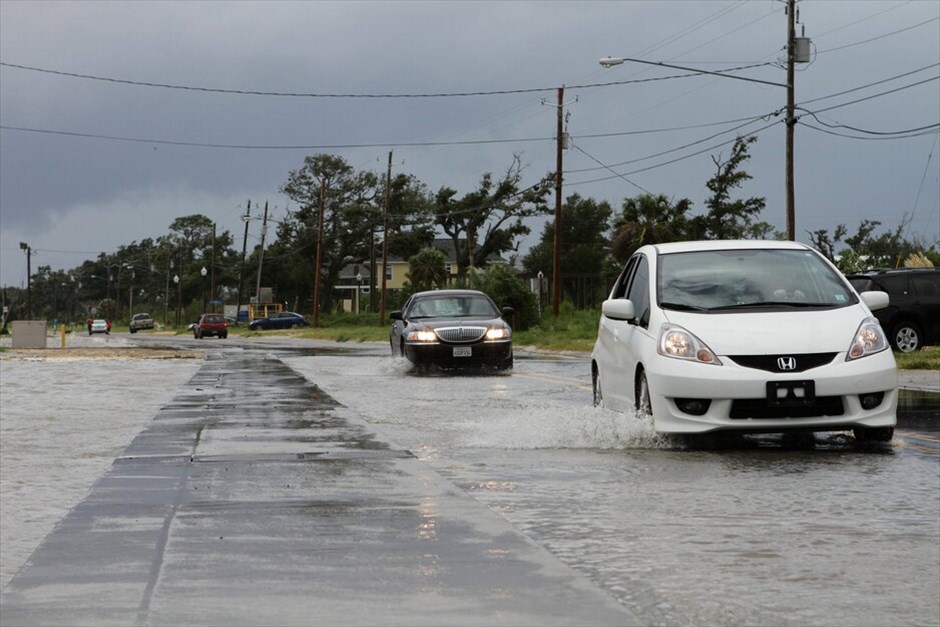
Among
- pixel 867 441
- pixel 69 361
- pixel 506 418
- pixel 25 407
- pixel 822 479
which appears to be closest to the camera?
pixel 822 479

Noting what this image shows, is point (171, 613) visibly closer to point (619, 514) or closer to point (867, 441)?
point (619, 514)

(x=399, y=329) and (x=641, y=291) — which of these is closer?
(x=641, y=291)

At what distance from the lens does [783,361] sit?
34.1 feet

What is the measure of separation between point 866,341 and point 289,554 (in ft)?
19.4

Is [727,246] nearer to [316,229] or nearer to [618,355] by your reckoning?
[618,355]

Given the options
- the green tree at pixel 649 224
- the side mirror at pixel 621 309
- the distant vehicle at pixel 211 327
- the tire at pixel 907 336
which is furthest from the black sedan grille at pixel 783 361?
the distant vehicle at pixel 211 327

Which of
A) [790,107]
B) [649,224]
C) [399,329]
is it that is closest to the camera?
[399,329]

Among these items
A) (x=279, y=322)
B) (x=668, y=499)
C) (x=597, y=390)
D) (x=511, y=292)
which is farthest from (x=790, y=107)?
(x=279, y=322)

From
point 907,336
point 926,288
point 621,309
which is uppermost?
point 926,288

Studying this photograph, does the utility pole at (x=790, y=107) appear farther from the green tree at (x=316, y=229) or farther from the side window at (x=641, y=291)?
the green tree at (x=316, y=229)

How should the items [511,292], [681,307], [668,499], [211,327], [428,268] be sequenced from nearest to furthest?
[668,499] < [681,307] < [511,292] < [211,327] < [428,268]

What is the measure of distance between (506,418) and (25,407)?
263 inches

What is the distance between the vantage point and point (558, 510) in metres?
7.90

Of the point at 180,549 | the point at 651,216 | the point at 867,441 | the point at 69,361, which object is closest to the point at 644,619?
the point at 180,549
